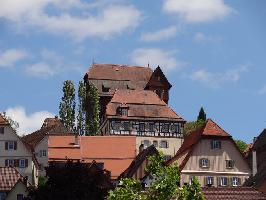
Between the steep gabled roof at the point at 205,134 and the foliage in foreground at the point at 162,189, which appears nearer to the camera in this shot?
the foliage in foreground at the point at 162,189

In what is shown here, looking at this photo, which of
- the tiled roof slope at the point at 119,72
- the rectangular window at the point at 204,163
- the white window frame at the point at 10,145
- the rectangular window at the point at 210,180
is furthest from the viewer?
the tiled roof slope at the point at 119,72

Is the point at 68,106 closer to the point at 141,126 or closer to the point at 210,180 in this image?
the point at 141,126

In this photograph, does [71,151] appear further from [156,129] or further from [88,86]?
[88,86]

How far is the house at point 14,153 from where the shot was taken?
284 ft

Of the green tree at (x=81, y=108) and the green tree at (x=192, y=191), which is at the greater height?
the green tree at (x=81, y=108)

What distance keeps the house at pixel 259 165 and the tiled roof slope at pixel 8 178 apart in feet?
79.3

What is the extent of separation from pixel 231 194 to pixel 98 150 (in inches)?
1802

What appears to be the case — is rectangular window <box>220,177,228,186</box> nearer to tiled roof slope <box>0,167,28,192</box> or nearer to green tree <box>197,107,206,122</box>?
tiled roof slope <box>0,167,28,192</box>

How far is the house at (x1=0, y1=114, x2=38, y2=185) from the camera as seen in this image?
3410 inches

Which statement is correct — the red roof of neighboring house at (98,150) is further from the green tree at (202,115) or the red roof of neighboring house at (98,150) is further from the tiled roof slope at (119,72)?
the green tree at (202,115)

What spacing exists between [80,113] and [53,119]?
25.4 feet

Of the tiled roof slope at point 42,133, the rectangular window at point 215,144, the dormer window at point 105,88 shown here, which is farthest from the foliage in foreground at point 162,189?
the dormer window at point 105,88

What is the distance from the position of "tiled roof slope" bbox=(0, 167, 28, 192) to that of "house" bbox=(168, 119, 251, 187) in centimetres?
1881

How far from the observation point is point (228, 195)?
4919cm
